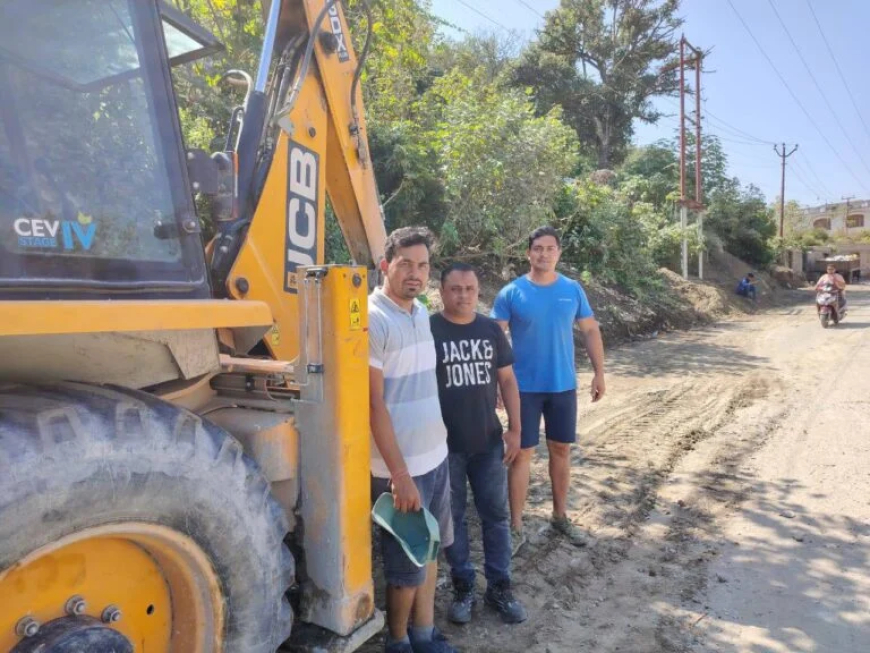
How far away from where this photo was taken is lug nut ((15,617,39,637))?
163cm

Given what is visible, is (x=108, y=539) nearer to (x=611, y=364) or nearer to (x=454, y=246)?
(x=611, y=364)

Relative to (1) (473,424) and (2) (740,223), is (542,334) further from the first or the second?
(2) (740,223)

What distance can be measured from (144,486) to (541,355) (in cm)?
252

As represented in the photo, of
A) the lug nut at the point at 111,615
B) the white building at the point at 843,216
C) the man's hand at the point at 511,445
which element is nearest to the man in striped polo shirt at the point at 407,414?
the man's hand at the point at 511,445

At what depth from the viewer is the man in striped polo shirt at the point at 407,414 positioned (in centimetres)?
262

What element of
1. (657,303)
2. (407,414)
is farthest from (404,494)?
(657,303)

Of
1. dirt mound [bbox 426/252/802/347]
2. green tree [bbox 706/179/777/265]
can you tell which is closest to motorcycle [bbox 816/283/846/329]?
dirt mound [bbox 426/252/802/347]

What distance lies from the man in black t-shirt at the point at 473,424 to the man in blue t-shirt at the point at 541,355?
0.56m

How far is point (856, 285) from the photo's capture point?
31.5m

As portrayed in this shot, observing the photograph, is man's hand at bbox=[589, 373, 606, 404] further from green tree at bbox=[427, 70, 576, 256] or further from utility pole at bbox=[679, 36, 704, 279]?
utility pole at bbox=[679, 36, 704, 279]

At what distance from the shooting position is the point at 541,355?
12.6 ft

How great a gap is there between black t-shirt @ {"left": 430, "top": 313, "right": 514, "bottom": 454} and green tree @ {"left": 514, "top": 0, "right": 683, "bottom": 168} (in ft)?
96.3

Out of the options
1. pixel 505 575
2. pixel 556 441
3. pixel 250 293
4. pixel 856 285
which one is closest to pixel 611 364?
pixel 556 441

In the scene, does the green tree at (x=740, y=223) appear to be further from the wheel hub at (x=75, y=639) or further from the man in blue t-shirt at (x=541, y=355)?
the wheel hub at (x=75, y=639)
